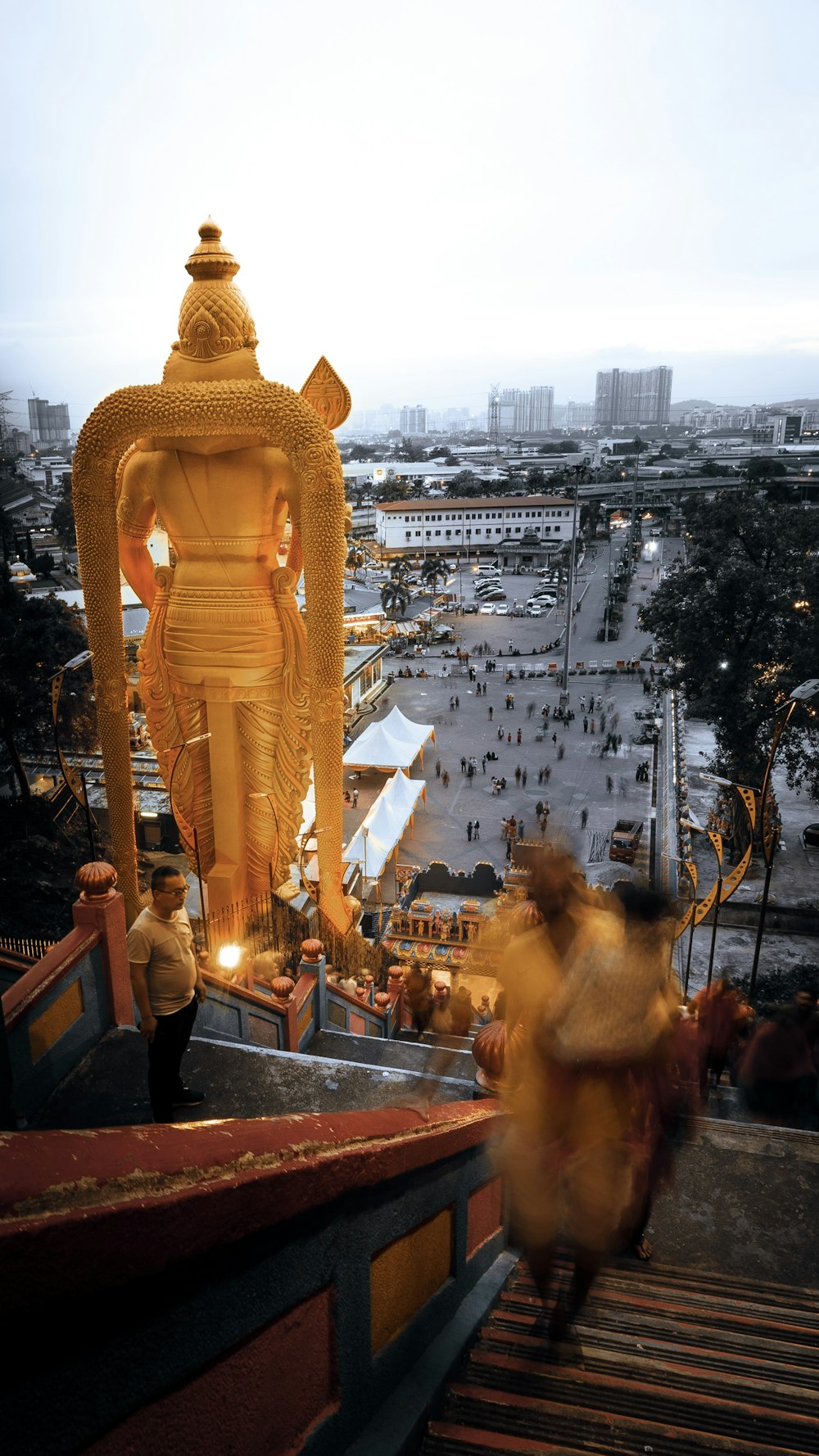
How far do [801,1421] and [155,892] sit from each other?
A: 7.32 ft

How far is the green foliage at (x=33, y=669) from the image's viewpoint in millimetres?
13562

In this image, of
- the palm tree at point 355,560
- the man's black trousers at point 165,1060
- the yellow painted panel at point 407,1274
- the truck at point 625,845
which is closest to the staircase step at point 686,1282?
the yellow painted panel at point 407,1274

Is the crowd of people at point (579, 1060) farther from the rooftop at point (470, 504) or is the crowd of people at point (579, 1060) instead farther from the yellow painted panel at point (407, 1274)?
the rooftop at point (470, 504)

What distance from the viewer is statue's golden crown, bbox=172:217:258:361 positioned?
6.54 meters

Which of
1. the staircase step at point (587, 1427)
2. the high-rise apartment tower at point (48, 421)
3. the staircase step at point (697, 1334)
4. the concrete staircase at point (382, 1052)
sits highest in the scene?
the high-rise apartment tower at point (48, 421)

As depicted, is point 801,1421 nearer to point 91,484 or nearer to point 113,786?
point 113,786

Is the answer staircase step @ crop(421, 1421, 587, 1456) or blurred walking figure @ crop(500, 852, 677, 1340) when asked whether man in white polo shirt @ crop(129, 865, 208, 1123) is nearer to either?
blurred walking figure @ crop(500, 852, 677, 1340)

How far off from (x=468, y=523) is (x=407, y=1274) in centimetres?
5812

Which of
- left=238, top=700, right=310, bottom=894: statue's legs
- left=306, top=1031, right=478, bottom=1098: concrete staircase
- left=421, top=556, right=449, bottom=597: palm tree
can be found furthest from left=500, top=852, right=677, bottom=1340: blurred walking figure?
left=421, top=556, right=449, bottom=597: palm tree

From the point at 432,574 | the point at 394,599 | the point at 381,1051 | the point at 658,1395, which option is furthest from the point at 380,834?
the point at 432,574

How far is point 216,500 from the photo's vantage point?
6887mm

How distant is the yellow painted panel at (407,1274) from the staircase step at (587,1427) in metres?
0.23

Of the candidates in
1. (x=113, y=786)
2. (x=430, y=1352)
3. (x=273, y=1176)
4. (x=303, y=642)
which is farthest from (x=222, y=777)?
(x=273, y=1176)

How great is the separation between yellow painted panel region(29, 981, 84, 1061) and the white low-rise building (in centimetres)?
5513
